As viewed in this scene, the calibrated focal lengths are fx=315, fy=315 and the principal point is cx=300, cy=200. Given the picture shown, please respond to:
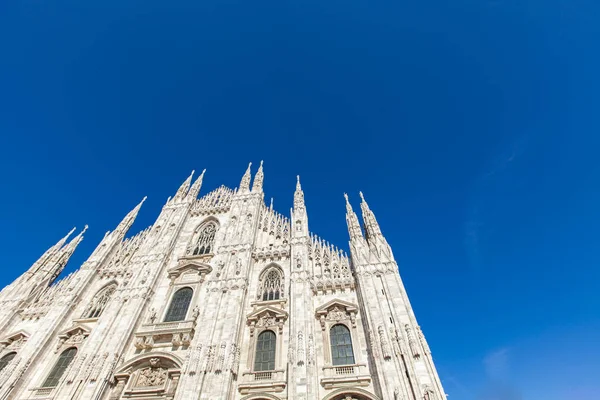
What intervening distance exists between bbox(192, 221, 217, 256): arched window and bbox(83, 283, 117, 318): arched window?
7.03 metres

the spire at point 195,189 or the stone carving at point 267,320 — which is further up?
the spire at point 195,189

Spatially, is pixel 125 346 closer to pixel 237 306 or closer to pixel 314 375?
pixel 237 306

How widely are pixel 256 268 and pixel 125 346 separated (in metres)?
9.72

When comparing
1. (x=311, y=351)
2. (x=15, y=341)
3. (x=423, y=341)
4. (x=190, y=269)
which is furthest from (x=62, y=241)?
(x=423, y=341)

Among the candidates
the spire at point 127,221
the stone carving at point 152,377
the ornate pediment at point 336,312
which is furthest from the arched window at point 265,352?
the spire at point 127,221

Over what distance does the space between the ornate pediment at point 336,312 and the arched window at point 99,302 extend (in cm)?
1703

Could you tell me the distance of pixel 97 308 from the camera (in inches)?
961

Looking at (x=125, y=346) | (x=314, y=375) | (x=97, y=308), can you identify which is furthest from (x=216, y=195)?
(x=314, y=375)

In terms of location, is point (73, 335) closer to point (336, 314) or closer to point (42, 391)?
point (42, 391)

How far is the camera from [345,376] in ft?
55.5

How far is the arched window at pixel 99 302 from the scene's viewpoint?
24.0 m

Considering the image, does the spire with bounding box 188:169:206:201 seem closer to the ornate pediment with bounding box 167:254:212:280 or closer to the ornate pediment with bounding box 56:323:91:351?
the ornate pediment with bounding box 167:254:212:280

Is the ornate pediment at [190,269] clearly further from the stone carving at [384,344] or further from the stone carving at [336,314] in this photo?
the stone carving at [384,344]

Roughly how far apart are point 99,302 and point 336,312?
61.7ft
